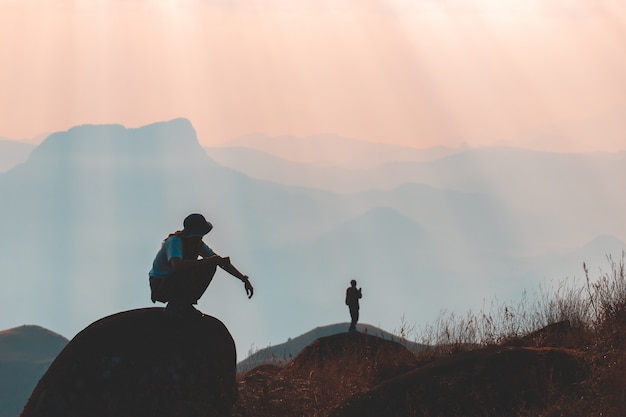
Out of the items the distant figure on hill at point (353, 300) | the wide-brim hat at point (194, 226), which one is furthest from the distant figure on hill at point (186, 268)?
the distant figure on hill at point (353, 300)

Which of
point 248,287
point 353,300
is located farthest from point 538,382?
point 353,300

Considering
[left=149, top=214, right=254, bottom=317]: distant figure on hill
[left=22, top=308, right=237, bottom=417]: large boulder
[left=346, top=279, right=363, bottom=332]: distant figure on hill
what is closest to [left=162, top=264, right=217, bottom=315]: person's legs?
[left=149, top=214, right=254, bottom=317]: distant figure on hill

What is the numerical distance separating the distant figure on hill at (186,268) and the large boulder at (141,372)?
309 mm

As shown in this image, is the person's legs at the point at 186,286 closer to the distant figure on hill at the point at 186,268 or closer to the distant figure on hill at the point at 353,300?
the distant figure on hill at the point at 186,268

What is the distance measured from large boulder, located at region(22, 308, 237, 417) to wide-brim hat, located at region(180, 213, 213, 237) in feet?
4.11

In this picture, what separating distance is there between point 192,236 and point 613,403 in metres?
5.21

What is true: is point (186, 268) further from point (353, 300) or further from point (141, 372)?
point (353, 300)

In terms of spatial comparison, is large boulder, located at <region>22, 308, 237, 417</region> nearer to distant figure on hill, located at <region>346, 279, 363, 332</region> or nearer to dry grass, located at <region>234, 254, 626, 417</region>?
dry grass, located at <region>234, 254, 626, 417</region>

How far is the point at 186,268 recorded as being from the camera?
10.8 metres

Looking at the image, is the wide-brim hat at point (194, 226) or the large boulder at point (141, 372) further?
the wide-brim hat at point (194, 226)

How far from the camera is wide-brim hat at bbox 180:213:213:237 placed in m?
10.8

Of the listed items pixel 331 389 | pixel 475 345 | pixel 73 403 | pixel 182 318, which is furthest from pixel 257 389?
pixel 475 345

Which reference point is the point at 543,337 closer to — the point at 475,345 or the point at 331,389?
the point at 475,345

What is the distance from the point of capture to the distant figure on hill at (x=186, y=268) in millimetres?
10734
